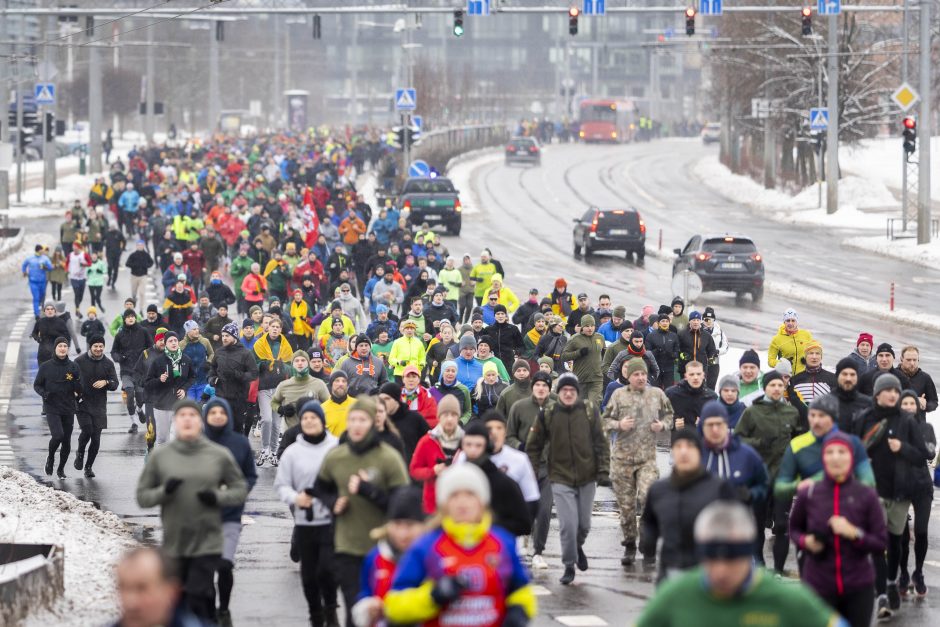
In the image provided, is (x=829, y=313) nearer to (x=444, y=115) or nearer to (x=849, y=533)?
(x=849, y=533)

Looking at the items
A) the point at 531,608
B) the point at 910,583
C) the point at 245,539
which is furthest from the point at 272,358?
the point at 531,608

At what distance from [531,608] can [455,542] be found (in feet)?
1.36

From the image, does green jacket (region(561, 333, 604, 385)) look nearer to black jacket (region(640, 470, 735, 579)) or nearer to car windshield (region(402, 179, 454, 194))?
black jacket (region(640, 470, 735, 579))

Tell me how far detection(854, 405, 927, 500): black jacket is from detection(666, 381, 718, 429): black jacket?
2.49 m

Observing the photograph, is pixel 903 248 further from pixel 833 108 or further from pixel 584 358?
pixel 584 358

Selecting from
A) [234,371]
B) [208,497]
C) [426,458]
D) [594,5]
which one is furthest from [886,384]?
[594,5]

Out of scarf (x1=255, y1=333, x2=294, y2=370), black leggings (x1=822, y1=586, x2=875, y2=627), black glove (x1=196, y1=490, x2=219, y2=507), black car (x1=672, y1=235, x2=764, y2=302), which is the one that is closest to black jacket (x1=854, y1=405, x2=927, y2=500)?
black leggings (x1=822, y1=586, x2=875, y2=627)

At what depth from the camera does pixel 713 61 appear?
3216 inches

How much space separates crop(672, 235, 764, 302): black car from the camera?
131ft

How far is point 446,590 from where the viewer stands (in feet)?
24.3

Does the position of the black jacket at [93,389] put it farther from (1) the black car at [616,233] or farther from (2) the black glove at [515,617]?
(1) the black car at [616,233]

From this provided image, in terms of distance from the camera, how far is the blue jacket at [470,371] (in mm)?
18547

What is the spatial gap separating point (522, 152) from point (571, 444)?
75444 millimetres

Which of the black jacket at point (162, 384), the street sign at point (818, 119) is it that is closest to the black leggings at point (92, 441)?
the black jacket at point (162, 384)
